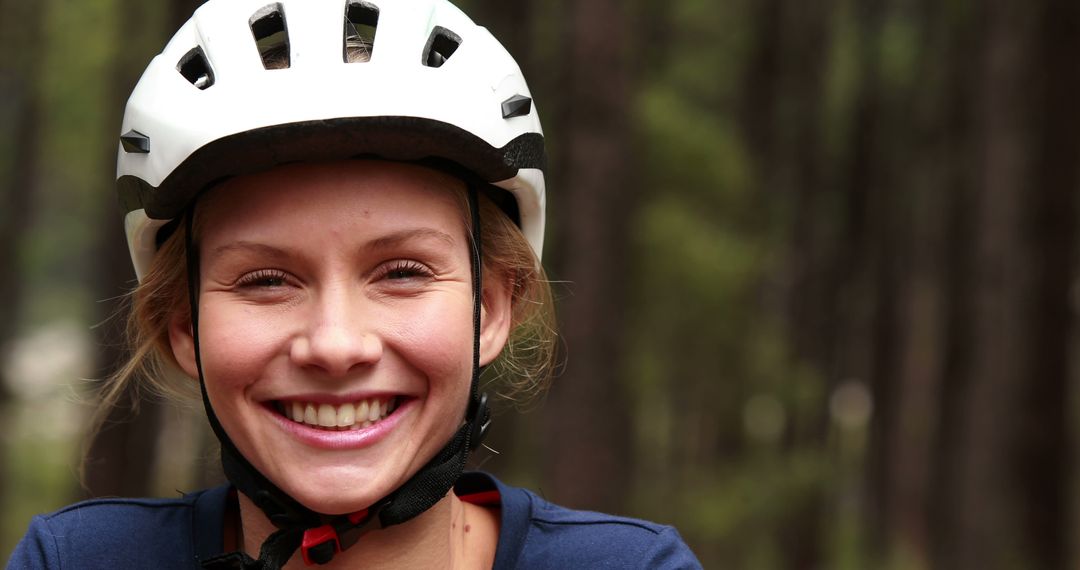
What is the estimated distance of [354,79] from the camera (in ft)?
9.32

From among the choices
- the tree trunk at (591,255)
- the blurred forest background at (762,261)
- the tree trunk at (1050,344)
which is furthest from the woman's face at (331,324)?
the tree trunk at (1050,344)

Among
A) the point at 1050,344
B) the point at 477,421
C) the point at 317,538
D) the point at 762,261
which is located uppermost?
the point at 477,421

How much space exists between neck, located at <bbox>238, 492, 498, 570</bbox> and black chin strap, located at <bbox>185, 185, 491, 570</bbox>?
0.25 ft

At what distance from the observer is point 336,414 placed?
112 inches

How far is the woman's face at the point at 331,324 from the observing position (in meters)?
2.82

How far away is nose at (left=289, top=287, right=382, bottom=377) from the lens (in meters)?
2.75

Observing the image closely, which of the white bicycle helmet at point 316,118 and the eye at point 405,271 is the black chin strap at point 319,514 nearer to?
the white bicycle helmet at point 316,118

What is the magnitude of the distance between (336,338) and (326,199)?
28cm

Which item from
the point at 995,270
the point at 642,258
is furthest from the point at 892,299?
the point at 642,258

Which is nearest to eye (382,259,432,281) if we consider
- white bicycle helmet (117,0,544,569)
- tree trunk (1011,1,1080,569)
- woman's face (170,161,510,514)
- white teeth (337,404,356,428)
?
woman's face (170,161,510,514)

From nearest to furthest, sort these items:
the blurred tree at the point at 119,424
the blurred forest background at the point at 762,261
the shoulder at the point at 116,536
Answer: the shoulder at the point at 116,536 < the blurred forest background at the point at 762,261 < the blurred tree at the point at 119,424

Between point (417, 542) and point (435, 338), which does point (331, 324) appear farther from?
point (417, 542)

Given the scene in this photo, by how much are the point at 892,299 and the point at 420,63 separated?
2550 cm

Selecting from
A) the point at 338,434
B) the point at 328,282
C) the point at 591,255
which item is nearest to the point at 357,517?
the point at 338,434
